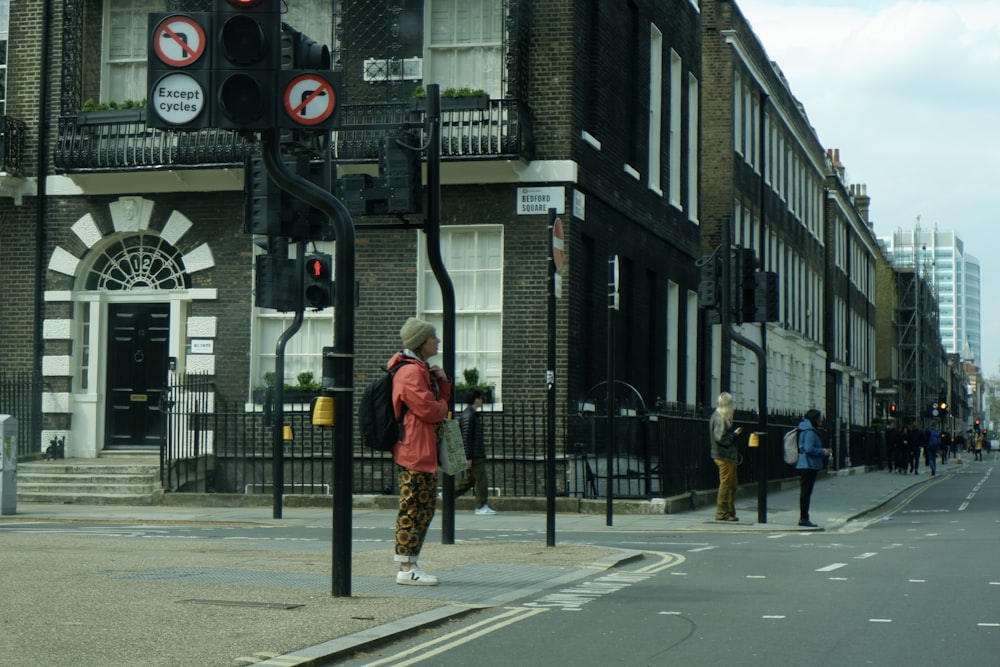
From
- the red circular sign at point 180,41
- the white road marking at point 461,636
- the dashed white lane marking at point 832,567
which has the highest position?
the red circular sign at point 180,41

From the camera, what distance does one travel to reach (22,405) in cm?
2409

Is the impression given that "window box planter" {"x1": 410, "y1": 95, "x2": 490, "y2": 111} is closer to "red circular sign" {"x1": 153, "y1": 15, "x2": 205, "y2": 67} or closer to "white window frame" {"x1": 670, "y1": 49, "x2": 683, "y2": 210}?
"white window frame" {"x1": 670, "y1": 49, "x2": 683, "y2": 210}

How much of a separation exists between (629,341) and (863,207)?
164ft

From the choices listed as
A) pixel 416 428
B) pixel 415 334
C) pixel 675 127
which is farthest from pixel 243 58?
pixel 675 127

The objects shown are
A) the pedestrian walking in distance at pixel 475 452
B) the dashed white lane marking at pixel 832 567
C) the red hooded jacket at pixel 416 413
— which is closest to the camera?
the red hooded jacket at pixel 416 413

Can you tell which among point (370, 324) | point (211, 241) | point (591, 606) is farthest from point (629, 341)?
point (591, 606)

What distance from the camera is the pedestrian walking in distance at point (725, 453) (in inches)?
774

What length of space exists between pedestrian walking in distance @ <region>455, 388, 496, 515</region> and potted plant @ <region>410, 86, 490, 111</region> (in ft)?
15.4

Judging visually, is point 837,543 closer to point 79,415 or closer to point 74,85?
point 79,415

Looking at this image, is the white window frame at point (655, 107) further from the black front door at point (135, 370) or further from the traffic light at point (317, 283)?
the traffic light at point (317, 283)

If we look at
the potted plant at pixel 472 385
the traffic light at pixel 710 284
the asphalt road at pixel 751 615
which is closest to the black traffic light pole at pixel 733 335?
the traffic light at pixel 710 284

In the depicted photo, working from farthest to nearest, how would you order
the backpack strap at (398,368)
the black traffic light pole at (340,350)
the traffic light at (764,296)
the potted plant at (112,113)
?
the potted plant at (112,113) < the traffic light at (764,296) < the backpack strap at (398,368) < the black traffic light pole at (340,350)

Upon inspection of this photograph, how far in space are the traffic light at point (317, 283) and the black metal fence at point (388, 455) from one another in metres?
4.58

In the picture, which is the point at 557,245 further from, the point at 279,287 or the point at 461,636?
the point at 461,636
